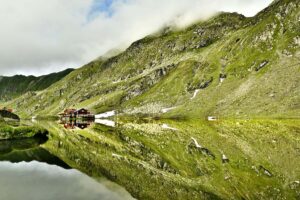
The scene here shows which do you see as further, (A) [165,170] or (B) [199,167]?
(B) [199,167]

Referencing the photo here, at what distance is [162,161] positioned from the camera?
217 ft

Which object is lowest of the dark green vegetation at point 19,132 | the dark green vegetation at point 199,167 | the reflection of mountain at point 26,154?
the dark green vegetation at point 199,167

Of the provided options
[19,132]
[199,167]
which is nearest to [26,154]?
[199,167]

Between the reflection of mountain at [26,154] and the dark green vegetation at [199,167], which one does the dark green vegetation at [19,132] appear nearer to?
the reflection of mountain at [26,154]

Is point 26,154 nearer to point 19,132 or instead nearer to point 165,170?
point 165,170

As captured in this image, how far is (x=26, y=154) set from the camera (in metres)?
82.3

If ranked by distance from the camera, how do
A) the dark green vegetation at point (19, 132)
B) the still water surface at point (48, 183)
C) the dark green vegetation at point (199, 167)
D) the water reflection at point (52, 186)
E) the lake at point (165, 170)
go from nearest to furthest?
the water reflection at point (52, 186) → the still water surface at point (48, 183) → the lake at point (165, 170) → the dark green vegetation at point (199, 167) → the dark green vegetation at point (19, 132)

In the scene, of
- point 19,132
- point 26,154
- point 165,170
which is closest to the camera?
point 165,170

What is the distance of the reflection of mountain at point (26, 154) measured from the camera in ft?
238

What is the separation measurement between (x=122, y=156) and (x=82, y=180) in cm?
Result: 2289

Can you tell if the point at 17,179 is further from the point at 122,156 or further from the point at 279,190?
the point at 279,190

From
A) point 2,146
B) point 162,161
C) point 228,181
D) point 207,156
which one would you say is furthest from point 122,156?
point 2,146

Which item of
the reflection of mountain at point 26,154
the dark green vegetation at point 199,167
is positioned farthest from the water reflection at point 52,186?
the reflection of mountain at point 26,154

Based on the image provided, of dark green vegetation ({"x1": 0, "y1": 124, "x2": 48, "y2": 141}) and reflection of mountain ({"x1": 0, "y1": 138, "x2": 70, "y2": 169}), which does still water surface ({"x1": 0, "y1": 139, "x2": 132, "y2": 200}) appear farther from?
dark green vegetation ({"x1": 0, "y1": 124, "x2": 48, "y2": 141})
